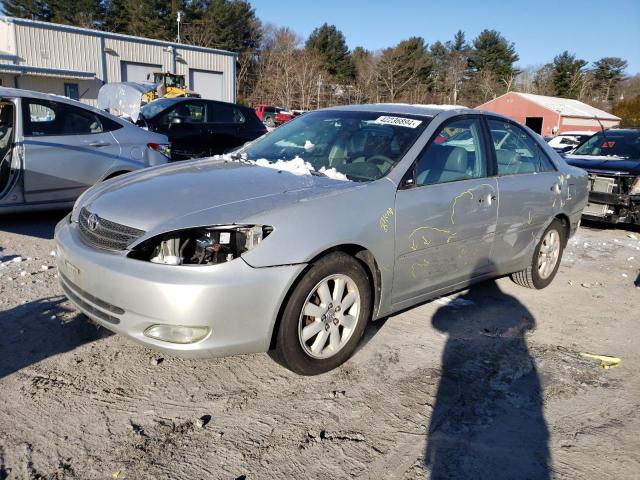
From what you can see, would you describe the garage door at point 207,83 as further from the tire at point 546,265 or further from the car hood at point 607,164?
the tire at point 546,265

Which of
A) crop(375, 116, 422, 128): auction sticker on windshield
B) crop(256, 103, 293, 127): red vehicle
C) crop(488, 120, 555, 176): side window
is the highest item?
crop(256, 103, 293, 127): red vehicle

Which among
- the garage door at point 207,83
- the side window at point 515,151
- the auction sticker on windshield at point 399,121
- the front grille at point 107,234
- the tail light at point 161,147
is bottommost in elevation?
the front grille at point 107,234

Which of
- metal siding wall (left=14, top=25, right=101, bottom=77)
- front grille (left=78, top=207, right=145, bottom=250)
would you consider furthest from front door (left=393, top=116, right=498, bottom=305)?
metal siding wall (left=14, top=25, right=101, bottom=77)

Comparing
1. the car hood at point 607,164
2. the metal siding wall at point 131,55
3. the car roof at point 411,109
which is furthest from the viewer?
the metal siding wall at point 131,55

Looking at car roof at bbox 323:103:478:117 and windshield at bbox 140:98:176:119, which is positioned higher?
windshield at bbox 140:98:176:119

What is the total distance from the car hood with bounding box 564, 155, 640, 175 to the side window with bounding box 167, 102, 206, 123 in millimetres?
6984

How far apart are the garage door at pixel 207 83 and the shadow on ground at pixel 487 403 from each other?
1505 inches

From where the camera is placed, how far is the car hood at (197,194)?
2844 millimetres

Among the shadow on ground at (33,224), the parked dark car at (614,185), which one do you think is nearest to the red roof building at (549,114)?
the parked dark car at (614,185)

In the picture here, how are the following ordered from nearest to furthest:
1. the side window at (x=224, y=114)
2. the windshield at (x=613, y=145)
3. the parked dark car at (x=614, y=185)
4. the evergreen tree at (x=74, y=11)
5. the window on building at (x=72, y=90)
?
the parked dark car at (x=614, y=185) → the windshield at (x=613, y=145) → the side window at (x=224, y=114) → the window on building at (x=72, y=90) → the evergreen tree at (x=74, y=11)

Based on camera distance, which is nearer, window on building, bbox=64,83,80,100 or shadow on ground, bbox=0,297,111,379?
shadow on ground, bbox=0,297,111,379

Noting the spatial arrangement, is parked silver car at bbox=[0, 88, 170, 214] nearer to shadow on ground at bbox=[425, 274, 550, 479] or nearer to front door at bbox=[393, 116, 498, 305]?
front door at bbox=[393, 116, 498, 305]

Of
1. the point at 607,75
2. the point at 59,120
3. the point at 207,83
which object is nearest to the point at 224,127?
the point at 59,120

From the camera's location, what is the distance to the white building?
30.3 m
